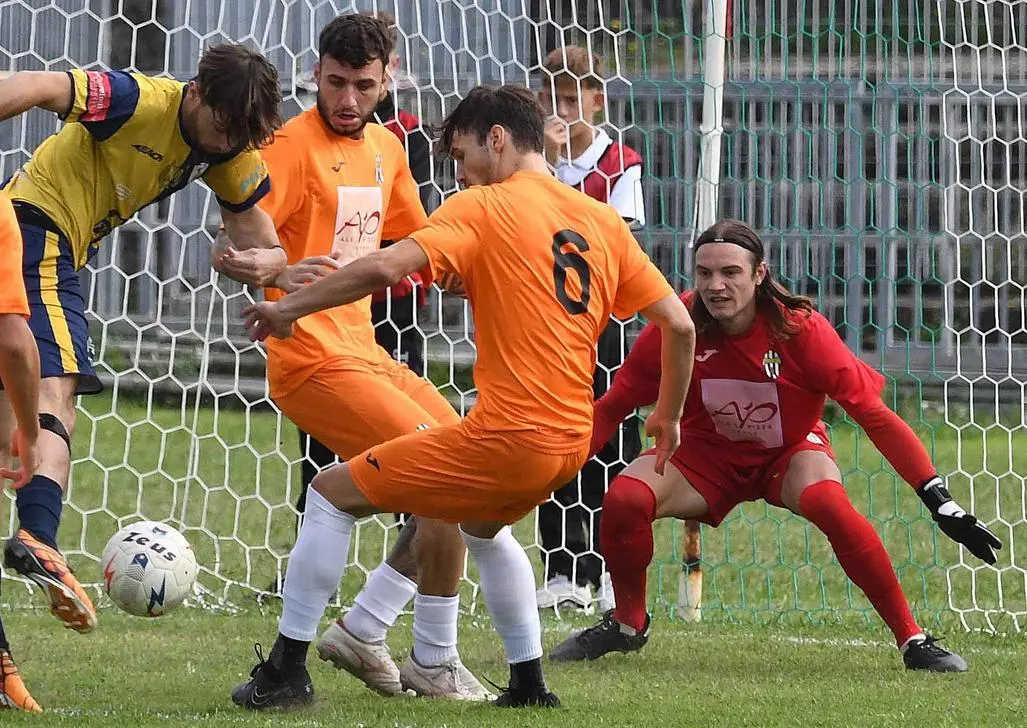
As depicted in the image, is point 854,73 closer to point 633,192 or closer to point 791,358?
point 633,192

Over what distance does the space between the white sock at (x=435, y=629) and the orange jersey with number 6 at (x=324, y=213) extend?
0.85 m

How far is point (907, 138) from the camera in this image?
755 centimetres

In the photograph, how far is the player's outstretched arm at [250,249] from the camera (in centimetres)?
473

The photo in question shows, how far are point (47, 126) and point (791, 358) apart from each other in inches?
157

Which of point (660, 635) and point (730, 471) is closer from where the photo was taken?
point (730, 471)

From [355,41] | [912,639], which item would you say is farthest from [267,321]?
[912,639]

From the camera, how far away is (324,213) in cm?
555

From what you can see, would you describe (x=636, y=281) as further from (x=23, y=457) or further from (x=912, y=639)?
(x=912, y=639)

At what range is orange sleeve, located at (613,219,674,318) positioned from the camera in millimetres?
4586

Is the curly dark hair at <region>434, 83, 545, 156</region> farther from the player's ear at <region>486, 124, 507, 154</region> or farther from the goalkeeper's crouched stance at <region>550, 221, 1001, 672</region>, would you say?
the goalkeeper's crouched stance at <region>550, 221, 1001, 672</region>

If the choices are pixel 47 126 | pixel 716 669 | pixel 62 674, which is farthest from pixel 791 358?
pixel 47 126

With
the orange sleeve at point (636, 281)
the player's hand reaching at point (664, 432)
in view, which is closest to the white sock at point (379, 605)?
the player's hand reaching at point (664, 432)

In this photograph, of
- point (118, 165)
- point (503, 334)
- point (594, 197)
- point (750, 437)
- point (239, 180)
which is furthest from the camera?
point (594, 197)

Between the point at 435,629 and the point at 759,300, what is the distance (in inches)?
66.7
